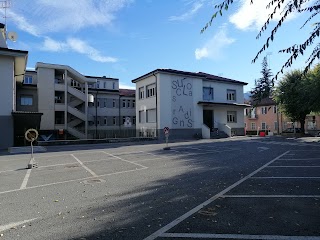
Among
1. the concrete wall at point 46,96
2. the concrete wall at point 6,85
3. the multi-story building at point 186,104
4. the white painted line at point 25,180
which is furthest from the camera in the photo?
the concrete wall at point 46,96

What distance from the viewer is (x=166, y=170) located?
1152 cm

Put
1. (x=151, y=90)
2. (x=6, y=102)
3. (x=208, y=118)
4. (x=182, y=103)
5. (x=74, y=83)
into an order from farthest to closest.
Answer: (x=74, y=83)
(x=208, y=118)
(x=151, y=90)
(x=182, y=103)
(x=6, y=102)

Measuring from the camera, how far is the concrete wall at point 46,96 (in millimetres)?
37719

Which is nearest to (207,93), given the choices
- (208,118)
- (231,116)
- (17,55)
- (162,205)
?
(208,118)

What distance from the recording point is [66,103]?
39.0 m

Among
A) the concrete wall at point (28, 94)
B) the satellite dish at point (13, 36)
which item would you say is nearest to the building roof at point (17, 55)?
the satellite dish at point (13, 36)

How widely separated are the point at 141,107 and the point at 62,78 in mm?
12434

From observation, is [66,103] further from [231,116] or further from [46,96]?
[231,116]

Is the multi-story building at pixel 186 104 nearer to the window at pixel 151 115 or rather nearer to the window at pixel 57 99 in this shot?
the window at pixel 151 115

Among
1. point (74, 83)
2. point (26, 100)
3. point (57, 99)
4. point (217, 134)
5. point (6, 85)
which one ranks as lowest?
point (217, 134)

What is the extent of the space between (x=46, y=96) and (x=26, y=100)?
2.73 m

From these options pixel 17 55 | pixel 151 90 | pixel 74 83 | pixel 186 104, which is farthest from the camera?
pixel 74 83

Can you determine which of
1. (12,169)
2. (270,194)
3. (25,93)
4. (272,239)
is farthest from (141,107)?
(272,239)

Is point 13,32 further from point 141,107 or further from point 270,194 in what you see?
point 270,194
